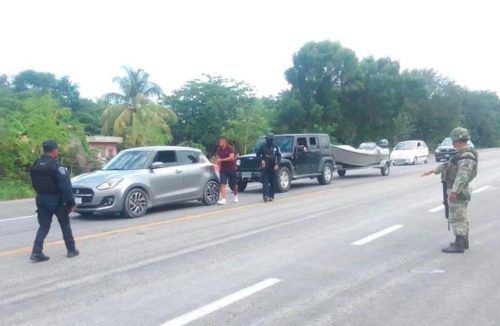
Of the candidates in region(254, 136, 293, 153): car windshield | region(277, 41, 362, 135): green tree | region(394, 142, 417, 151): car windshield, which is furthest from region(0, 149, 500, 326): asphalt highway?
region(277, 41, 362, 135): green tree

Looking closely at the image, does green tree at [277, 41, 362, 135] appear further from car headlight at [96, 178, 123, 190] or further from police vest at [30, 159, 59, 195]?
police vest at [30, 159, 59, 195]

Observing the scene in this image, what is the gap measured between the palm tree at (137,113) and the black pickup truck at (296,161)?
2001 centimetres

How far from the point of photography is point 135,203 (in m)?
12.6

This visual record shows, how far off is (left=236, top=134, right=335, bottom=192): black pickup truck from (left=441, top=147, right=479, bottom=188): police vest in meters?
→ 9.48

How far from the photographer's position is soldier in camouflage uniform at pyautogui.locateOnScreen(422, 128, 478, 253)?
323 inches

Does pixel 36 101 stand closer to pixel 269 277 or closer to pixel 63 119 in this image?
pixel 63 119

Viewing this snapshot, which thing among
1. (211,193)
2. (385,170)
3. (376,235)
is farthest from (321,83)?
(376,235)

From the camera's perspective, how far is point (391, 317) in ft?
18.1

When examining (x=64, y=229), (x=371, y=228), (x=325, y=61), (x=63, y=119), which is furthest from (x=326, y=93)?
(x=64, y=229)

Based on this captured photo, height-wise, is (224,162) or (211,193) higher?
(224,162)

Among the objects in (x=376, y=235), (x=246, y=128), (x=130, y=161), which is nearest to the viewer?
(x=376, y=235)

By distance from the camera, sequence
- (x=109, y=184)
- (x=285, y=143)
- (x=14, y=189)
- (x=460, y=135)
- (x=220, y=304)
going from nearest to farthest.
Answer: (x=220, y=304), (x=460, y=135), (x=109, y=184), (x=285, y=143), (x=14, y=189)

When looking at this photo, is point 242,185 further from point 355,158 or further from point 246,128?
point 246,128

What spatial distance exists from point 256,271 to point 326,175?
1430cm
